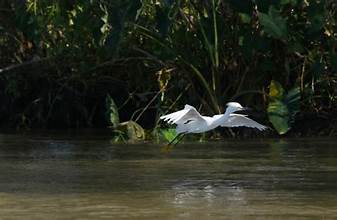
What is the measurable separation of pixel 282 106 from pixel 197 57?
6.07 ft

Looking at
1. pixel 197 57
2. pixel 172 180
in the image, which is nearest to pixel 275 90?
pixel 197 57

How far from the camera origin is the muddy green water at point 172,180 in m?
6.57

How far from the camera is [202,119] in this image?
9.41 metres

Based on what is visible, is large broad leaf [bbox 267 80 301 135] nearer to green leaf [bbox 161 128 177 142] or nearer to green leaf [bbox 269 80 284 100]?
green leaf [bbox 269 80 284 100]

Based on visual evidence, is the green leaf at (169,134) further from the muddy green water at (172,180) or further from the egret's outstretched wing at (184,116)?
the egret's outstretched wing at (184,116)

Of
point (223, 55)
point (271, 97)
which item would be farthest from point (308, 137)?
point (223, 55)

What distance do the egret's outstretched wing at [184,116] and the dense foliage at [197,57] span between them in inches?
131

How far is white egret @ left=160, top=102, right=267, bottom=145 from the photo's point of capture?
915cm

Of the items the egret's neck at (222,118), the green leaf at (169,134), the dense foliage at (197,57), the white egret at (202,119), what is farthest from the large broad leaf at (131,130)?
the egret's neck at (222,118)

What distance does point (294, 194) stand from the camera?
7328 millimetres

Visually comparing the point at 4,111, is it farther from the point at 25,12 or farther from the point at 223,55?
the point at 223,55

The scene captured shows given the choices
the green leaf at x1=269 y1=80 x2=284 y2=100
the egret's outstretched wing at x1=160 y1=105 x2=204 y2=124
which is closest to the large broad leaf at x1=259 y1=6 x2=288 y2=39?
the green leaf at x1=269 y1=80 x2=284 y2=100

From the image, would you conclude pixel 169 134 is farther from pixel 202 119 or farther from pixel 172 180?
pixel 172 180

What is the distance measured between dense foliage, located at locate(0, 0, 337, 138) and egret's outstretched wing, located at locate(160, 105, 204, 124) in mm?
3318
